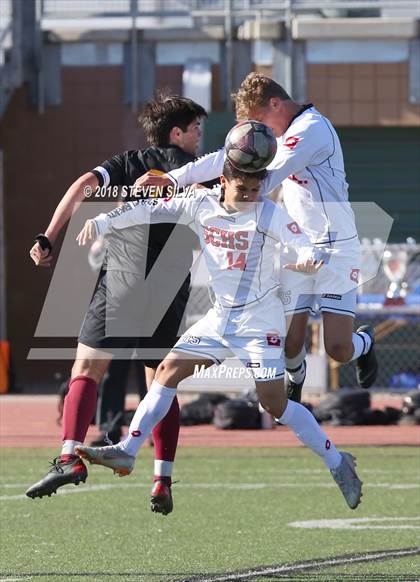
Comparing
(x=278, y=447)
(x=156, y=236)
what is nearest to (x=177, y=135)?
(x=156, y=236)

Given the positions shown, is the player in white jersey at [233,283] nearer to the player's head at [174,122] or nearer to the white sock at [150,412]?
the white sock at [150,412]

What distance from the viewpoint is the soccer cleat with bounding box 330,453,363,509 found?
7527 mm

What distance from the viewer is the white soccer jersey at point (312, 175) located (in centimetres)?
773

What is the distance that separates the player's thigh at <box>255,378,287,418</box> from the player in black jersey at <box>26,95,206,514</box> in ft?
2.43

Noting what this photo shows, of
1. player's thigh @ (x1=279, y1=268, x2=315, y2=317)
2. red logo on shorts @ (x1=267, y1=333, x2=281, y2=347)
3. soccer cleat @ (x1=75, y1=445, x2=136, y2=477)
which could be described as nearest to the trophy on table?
player's thigh @ (x1=279, y1=268, x2=315, y2=317)

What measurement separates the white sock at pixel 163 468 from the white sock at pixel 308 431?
2.34 feet

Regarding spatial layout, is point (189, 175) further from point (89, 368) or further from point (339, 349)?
point (339, 349)

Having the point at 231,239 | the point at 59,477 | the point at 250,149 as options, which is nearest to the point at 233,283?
the point at 231,239

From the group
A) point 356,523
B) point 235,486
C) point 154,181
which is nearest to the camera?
point 154,181

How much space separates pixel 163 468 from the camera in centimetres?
792

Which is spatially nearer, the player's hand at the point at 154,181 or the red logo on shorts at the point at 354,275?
the player's hand at the point at 154,181

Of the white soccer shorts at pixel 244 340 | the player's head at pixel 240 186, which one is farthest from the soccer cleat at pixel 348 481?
the player's head at pixel 240 186

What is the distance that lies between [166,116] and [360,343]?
70.2 inches

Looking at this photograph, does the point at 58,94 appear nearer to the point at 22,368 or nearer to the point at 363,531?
the point at 22,368
